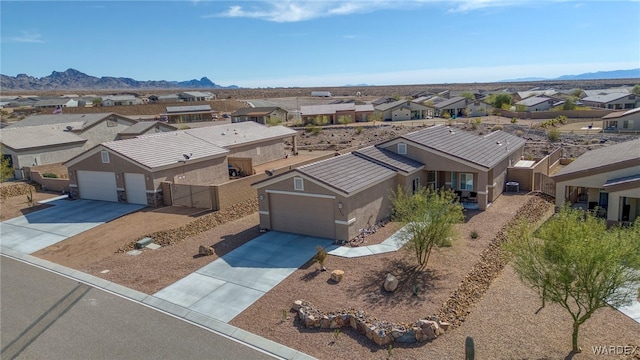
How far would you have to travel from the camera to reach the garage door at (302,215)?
21688 millimetres

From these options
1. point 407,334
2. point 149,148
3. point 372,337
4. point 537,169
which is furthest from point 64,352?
point 537,169

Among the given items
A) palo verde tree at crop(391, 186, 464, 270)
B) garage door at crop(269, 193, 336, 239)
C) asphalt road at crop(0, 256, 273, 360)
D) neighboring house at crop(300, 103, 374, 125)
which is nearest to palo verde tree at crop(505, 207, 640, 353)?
palo verde tree at crop(391, 186, 464, 270)

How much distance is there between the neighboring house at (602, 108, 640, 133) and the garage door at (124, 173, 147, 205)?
58.1 m

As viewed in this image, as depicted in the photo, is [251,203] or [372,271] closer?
[372,271]

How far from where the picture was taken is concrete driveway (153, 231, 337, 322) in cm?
1573

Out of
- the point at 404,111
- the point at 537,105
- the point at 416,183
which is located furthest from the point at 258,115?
the point at 416,183

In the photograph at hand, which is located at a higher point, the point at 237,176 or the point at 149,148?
the point at 149,148

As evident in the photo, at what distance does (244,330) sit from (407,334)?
505cm

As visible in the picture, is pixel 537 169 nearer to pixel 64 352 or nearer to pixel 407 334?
pixel 407 334

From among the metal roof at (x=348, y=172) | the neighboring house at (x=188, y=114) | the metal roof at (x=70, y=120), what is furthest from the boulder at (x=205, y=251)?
the neighboring house at (x=188, y=114)

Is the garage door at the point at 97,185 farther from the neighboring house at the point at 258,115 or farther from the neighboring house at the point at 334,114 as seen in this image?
the neighboring house at the point at 334,114

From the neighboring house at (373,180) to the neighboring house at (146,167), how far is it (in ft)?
31.2

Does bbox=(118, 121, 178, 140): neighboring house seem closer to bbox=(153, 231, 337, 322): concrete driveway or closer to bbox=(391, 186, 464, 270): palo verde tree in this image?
bbox=(153, 231, 337, 322): concrete driveway

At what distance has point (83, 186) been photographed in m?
32.0
